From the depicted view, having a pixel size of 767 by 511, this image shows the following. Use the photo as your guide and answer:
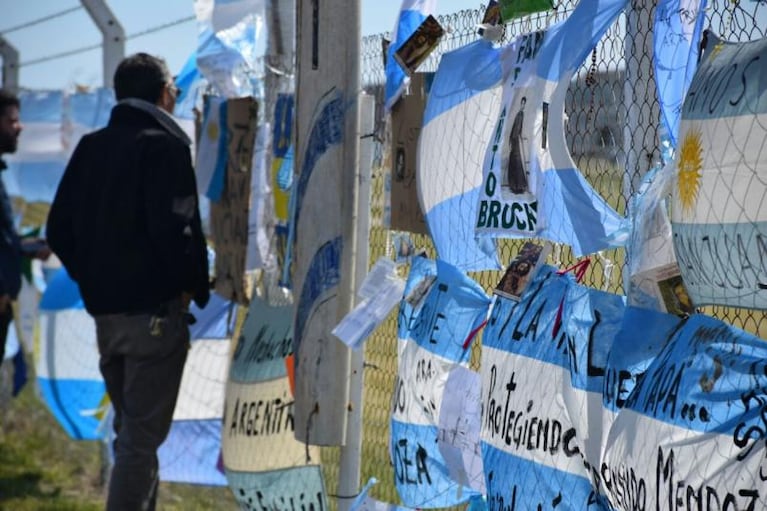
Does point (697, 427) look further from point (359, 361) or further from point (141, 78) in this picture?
point (141, 78)

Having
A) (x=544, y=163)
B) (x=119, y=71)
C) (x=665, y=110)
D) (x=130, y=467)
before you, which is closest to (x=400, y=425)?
(x=544, y=163)

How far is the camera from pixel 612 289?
3.79 metres

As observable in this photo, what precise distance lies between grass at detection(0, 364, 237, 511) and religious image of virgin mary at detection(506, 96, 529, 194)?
3443 mm

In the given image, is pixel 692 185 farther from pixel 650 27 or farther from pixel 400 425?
pixel 400 425

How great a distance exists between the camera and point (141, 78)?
17.3ft

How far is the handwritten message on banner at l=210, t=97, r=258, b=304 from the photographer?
5527 millimetres

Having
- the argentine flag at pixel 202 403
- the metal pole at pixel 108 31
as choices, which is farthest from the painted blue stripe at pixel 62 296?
the argentine flag at pixel 202 403

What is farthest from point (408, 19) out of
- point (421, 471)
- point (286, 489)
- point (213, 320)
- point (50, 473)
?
point (50, 473)

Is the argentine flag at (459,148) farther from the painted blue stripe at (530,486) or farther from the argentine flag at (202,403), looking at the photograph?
the argentine flag at (202,403)

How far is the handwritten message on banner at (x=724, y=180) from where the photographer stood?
2.28 m

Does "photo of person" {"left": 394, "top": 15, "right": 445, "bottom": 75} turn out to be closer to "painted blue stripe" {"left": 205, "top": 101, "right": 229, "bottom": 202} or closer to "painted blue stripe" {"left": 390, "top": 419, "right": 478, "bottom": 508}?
"painted blue stripe" {"left": 390, "top": 419, "right": 478, "bottom": 508}

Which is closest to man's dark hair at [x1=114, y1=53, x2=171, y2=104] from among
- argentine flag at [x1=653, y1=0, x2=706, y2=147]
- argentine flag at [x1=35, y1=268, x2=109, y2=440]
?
argentine flag at [x1=35, y1=268, x2=109, y2=440]

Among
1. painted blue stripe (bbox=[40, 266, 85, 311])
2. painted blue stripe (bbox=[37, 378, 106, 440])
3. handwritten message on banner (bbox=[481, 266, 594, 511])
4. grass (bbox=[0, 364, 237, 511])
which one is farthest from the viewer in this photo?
painted blue stripe (bbox=[40, 266, 85, 311])

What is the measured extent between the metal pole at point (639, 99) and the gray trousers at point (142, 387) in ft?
8.51
